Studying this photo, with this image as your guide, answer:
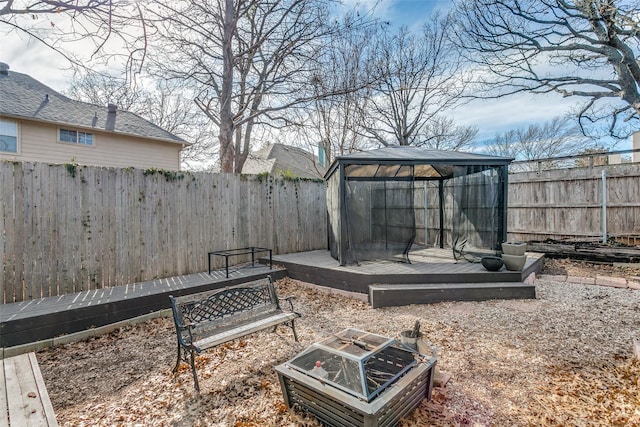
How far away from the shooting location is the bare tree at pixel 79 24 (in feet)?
8.37

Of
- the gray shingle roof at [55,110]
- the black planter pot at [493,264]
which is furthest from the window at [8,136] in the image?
the black planter pot at [493,264]

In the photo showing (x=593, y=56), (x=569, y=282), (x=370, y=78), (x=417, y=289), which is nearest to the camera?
(x=417, y=289)

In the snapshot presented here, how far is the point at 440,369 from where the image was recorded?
112 inches

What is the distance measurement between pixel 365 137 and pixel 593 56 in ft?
21.7

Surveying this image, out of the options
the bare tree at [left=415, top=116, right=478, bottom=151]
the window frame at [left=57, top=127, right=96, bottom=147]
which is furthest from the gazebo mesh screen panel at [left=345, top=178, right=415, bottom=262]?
the window frame at [left=57, top=127, right=96, bottom=147]

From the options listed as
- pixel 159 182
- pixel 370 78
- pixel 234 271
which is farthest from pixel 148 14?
pixel 370 78

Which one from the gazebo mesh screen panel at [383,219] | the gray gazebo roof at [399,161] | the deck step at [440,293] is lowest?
the deck step at [440,293]

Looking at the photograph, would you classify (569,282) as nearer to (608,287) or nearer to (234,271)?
(608,287)

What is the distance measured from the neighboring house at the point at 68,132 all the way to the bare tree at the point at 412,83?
7646 mm

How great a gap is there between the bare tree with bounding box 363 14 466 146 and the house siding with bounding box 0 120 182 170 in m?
7.61

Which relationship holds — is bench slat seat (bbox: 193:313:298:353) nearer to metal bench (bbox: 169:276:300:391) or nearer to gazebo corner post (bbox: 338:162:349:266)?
metal bench (bbox: 169:276:300:391)

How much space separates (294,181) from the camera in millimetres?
7465

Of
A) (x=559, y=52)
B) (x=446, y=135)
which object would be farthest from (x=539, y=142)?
(x=559, y=52)

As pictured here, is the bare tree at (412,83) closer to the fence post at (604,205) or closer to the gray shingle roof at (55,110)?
the fence post at (604,205)
